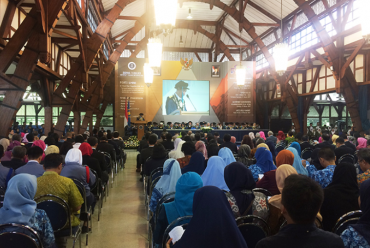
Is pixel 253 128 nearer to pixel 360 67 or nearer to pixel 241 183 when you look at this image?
pixel 360 67

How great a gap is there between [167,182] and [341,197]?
5.24ft

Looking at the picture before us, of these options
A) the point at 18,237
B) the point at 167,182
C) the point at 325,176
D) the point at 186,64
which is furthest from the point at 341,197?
the point at 186,64

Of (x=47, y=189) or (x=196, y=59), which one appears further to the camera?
(x=196, y=59)

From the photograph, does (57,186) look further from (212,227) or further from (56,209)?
(212,227)

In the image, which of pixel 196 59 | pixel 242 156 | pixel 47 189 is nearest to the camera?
pixel 47 189

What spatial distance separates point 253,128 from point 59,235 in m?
13.0

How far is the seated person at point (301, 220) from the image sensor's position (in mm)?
1163

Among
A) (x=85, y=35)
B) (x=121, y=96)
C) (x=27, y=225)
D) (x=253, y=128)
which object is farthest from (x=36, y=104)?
(x=27, y=225)

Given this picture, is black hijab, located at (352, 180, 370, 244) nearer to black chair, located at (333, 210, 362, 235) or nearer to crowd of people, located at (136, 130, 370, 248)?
crowd of people, located at (136, 130, 370, 248)

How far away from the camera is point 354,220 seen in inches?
74.2

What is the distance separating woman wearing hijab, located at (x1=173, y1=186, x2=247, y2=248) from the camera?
1.33 meters

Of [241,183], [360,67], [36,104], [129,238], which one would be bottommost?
[129,238]

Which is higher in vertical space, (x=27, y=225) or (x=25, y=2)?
(x=25, y=2)

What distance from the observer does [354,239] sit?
1567 millimetres
